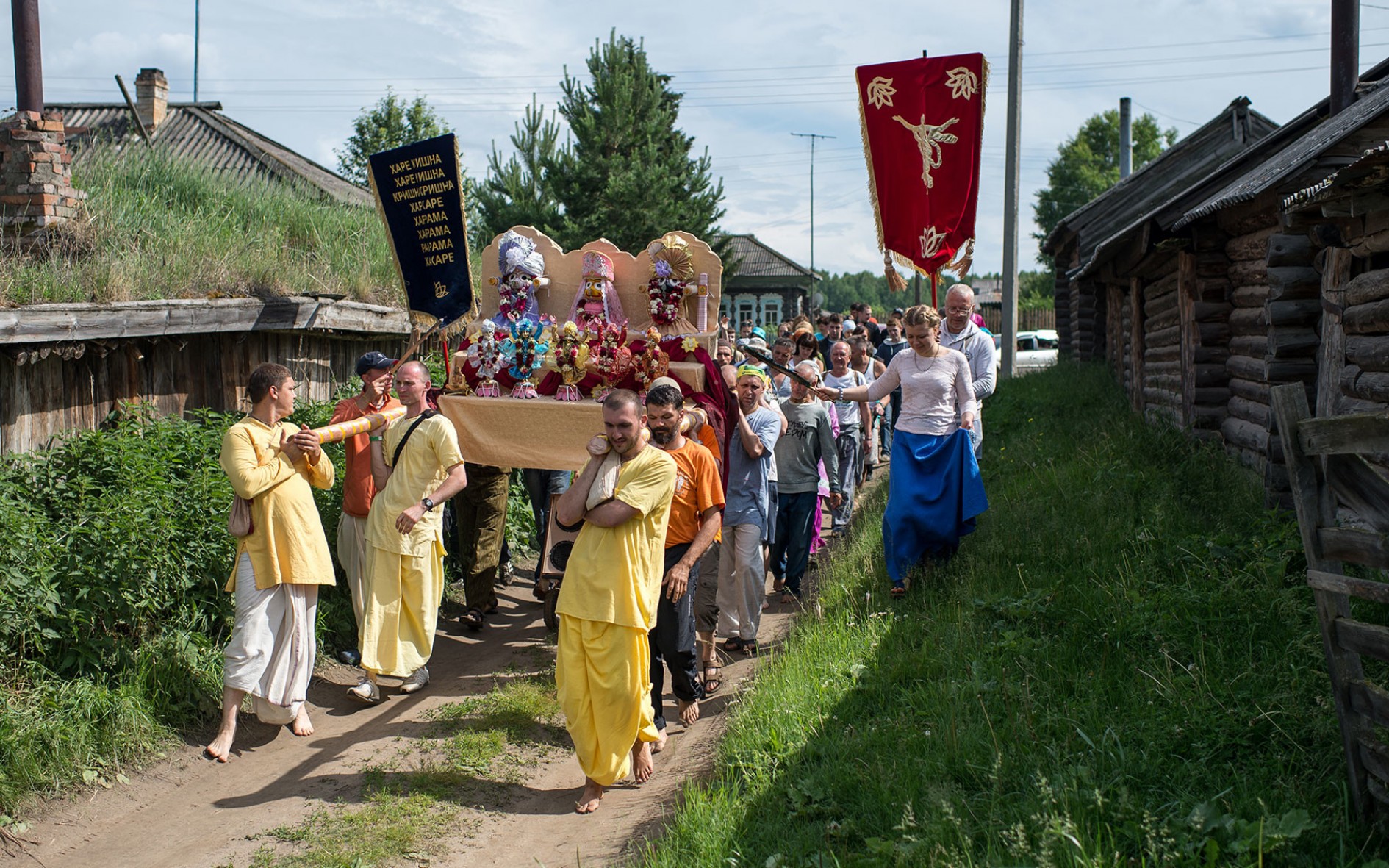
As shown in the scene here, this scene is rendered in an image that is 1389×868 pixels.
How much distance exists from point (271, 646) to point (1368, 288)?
6436mm

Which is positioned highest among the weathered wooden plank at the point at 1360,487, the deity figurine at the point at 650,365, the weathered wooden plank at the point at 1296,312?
the weathered wooden plank at the point at 1296,312

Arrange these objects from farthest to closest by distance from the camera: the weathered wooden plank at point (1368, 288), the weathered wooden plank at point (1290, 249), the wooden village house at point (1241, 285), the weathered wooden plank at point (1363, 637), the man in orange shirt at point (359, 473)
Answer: the weathered wooden plank at point (1290, 249) < the wooden village house at point (1241, 285) < the man in orange shirt at point (359, 473) < the weathered wooden plank at point (1368, 288) < the weathered wooden plank at point (1363, 637)

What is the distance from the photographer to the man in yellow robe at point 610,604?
4.95 meters

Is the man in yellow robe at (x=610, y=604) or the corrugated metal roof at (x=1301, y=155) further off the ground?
the corrugated metal roof at (x=1301, y=155)

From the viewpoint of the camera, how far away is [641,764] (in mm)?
5262

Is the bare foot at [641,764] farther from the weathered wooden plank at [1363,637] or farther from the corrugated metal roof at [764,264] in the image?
the corrugated metal roof at [764,264]

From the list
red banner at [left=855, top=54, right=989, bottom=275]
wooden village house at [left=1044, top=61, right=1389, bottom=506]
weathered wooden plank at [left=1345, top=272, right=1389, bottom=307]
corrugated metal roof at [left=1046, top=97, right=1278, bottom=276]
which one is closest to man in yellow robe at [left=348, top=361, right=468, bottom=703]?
red banner at [left=855, top=54, right=989, bottom=275]

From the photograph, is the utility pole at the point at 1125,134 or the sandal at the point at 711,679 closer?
the sandal at the point at 711,679

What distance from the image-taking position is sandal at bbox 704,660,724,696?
6523 millimetres

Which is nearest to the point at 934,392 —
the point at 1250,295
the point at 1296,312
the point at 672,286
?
the point at 672,286

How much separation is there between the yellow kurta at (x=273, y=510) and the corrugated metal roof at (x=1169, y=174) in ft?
44.4

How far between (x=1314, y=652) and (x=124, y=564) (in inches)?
229

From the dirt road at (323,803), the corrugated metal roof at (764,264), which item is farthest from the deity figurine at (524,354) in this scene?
the corrugated metal roof at (764,264)

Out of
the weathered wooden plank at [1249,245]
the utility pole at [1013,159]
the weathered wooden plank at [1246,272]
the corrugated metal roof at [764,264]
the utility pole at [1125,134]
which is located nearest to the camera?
the weathered wooden plank at [1249,245]
